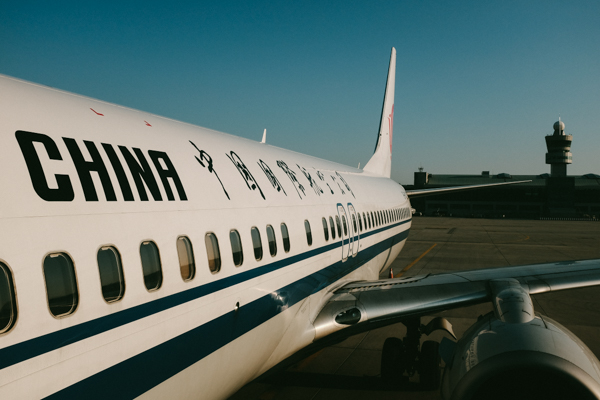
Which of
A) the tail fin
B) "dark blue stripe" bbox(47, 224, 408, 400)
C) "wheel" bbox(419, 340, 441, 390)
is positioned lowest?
"wheel" bbox(419, 340, 441, 390)

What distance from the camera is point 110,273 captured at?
3490 millimetres

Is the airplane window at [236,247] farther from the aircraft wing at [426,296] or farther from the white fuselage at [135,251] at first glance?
the aircraft wing at [426,296]

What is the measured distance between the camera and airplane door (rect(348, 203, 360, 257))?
1024cm

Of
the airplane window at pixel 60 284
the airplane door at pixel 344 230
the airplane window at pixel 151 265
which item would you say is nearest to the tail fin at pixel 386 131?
the airplane door at pixel 344 230

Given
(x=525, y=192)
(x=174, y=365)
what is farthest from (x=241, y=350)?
(x=525, y=192)

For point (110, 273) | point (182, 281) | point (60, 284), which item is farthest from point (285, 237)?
point (60, 284)

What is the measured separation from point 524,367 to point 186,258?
3812 millimetres

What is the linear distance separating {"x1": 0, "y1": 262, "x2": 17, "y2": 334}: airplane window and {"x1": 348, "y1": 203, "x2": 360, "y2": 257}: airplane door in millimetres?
7905

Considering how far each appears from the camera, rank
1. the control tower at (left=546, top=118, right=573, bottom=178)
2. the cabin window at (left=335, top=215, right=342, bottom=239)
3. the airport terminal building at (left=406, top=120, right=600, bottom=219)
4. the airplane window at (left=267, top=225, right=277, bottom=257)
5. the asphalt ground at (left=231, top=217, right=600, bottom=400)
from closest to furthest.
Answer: the airplane window at (left=267, top=225, right=277, bottom=257) → the asphalt ground at (left=231, top=217, right=600, bottom=400) → the cabin window at (left=335, top=215, right=342, bottom=239) → the airport terminal building at (left=406, top=120, right=600, bottom=219) → the control tower at (left=546, top=118, right=573, bottom=178)

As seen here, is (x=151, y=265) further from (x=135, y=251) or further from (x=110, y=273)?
(x=110, y=273)

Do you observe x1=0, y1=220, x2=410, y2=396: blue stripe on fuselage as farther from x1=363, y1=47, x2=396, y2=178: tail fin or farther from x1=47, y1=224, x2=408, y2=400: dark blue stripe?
x1=363, y1=47, x2=396, y2=178: tail fin

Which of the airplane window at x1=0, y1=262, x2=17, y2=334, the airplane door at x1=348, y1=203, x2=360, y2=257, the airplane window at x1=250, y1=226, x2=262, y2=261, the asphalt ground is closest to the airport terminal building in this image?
the asphalt ground

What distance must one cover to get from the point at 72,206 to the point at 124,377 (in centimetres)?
139

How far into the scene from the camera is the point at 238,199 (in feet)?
18.2
